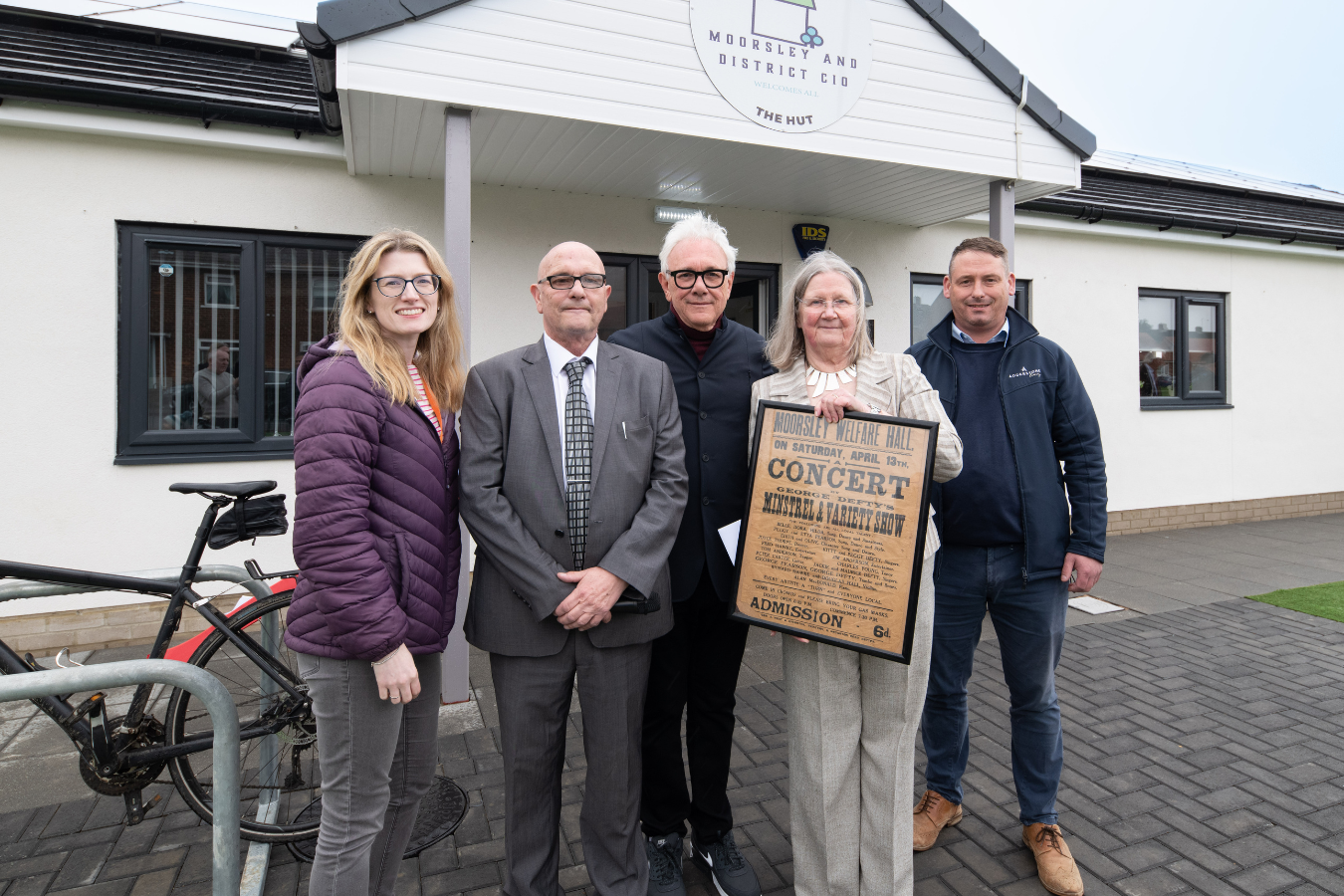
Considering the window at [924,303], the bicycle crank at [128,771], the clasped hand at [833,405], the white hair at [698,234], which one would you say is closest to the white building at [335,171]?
the window at [924,303]

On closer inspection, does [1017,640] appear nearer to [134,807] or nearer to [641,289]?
[134,807]

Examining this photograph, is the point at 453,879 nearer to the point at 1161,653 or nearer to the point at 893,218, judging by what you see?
the point at 1161,653

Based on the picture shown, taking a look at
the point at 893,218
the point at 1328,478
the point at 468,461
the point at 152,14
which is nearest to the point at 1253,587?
the point at 893,218

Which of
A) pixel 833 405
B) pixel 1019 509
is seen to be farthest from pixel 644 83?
pixel 1019 509

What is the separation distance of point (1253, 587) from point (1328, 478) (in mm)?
5362

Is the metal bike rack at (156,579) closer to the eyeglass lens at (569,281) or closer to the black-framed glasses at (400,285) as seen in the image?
the black-framed glasses at (400,285)

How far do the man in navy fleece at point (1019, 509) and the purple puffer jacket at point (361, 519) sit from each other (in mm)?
1853

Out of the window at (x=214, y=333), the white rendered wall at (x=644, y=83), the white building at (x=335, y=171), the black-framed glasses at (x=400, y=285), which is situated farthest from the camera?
the window at (x=214, y=333)

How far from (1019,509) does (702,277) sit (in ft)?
4.71

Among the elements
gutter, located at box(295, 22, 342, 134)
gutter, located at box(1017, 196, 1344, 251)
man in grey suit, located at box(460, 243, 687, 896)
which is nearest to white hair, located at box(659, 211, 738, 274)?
man in grey suit, located at box(460, 243, 687, 896)

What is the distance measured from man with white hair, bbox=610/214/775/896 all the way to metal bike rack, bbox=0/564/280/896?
141cm

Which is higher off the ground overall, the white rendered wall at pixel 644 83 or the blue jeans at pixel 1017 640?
the white rendered wall at pixel 644 83

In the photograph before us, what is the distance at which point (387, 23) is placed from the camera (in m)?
3.69

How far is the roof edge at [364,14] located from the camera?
→ 357 cm
